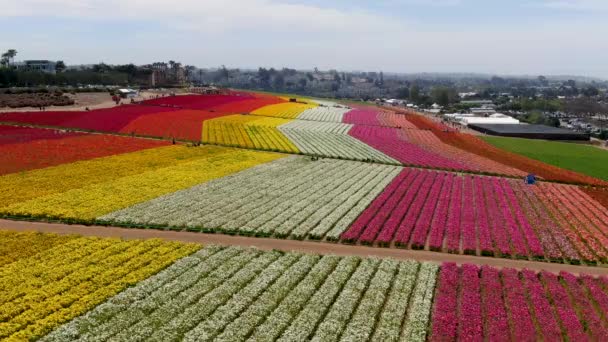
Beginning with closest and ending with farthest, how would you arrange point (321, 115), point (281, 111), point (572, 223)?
point (572, 223) → point (281, 111) → point (321, 115)

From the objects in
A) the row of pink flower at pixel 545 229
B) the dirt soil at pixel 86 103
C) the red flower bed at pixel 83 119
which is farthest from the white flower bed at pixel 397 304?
the dirt soil at pixel 86 103

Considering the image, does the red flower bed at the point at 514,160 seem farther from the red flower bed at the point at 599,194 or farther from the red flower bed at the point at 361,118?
the red flower bed at the point at 361,118

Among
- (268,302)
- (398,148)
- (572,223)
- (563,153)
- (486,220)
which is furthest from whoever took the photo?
(563,153)

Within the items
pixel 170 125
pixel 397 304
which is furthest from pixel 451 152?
pixel 397 304

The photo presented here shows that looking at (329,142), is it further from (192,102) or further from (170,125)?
(192,102)

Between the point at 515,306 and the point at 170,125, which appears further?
the point at 170,125

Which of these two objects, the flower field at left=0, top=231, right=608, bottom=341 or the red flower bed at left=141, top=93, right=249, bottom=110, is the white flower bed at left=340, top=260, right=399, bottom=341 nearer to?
the flower field at left=0, top=231, right=608, bottom=341

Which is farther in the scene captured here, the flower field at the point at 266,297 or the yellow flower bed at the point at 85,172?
the yellow flower bed at the point at 85,172
